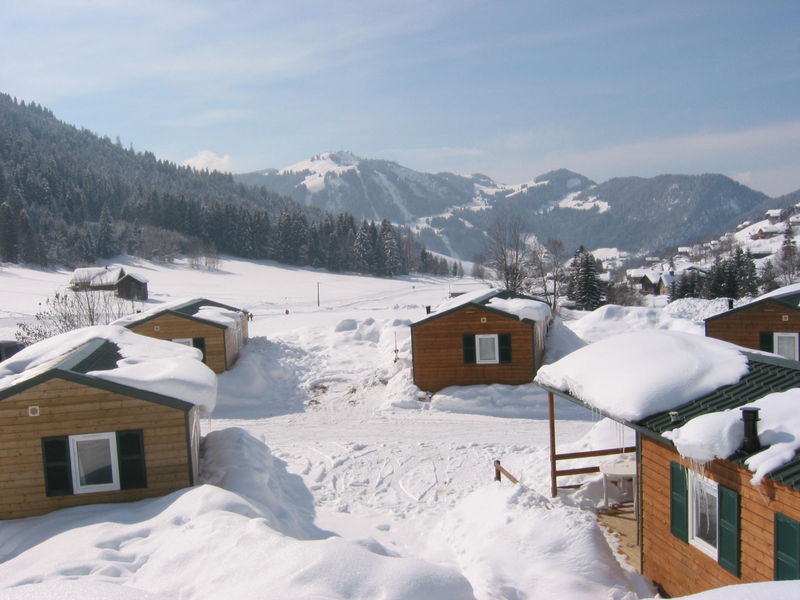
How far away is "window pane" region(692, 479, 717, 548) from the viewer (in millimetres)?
6691

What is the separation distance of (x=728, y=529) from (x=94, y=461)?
33.7 feet

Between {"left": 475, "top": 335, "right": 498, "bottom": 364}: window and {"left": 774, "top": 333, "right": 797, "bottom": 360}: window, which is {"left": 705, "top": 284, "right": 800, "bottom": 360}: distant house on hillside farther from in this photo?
{"left": 475, "top": 335, "right": 498, "bottom": 364}: window

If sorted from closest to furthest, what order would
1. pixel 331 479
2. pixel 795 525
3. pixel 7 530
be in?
pixel 795 525 < pixel 7 530 < pixel 331 479

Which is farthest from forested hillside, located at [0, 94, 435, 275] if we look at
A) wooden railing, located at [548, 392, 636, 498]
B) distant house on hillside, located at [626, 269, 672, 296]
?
wooden railing, located at [548, 392, 636, 498]

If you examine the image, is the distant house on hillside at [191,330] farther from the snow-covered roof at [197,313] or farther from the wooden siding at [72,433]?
the wooden siding at [72,433]

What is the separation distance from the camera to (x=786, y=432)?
591cm

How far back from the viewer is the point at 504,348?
19516 mm

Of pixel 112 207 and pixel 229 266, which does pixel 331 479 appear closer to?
pixel 229 266

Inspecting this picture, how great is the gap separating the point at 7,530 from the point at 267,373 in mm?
13625

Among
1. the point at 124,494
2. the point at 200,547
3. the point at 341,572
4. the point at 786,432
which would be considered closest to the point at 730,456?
the point at 786,432

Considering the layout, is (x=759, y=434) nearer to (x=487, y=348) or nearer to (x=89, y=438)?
(x=89, y=438)

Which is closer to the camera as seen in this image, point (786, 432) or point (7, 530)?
point (786, 432)

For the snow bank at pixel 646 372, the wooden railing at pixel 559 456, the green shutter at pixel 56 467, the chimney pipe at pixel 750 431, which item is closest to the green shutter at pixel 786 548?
the chimney pipe at pixel 750 431

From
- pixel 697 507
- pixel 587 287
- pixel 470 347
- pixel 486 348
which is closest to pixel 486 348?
pixel 486 348
